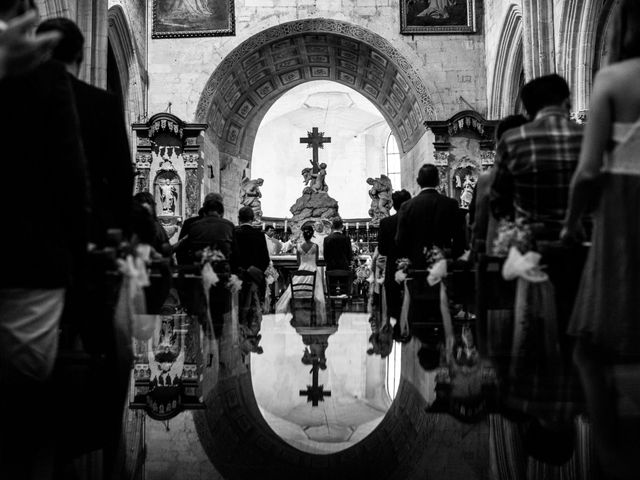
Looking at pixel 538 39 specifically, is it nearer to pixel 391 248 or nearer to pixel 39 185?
pixel 391 248

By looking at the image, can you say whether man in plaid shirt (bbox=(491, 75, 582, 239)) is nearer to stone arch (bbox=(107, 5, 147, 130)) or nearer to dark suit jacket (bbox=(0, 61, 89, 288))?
dark suit jacket (bbox=(0, 61, 89, 288))

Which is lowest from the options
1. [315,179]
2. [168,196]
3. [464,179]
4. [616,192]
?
[616,192]

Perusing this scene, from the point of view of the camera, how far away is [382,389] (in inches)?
150

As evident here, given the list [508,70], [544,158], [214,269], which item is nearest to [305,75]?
[508,70]

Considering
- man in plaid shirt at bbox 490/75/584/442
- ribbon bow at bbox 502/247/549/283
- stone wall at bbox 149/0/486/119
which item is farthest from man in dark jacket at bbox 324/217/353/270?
ribbon bow at bbox 502/247/549/283

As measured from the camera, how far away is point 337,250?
517 inches

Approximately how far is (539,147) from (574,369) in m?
1.29

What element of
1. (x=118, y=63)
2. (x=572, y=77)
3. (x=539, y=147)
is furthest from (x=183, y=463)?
(x=118, y=63)

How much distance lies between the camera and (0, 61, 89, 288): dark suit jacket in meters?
2.71

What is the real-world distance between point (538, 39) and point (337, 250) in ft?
17.3

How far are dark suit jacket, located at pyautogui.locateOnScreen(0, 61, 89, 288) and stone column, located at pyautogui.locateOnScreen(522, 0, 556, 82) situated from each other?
11605mm

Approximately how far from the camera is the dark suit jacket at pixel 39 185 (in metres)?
2.71

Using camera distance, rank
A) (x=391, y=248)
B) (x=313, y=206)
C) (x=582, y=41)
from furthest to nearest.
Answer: (x=313, y=206)
(x=582, y=41)
(x=391, y=248)

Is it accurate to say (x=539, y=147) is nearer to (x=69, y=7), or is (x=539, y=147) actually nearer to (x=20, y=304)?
(x=20, y=304)
